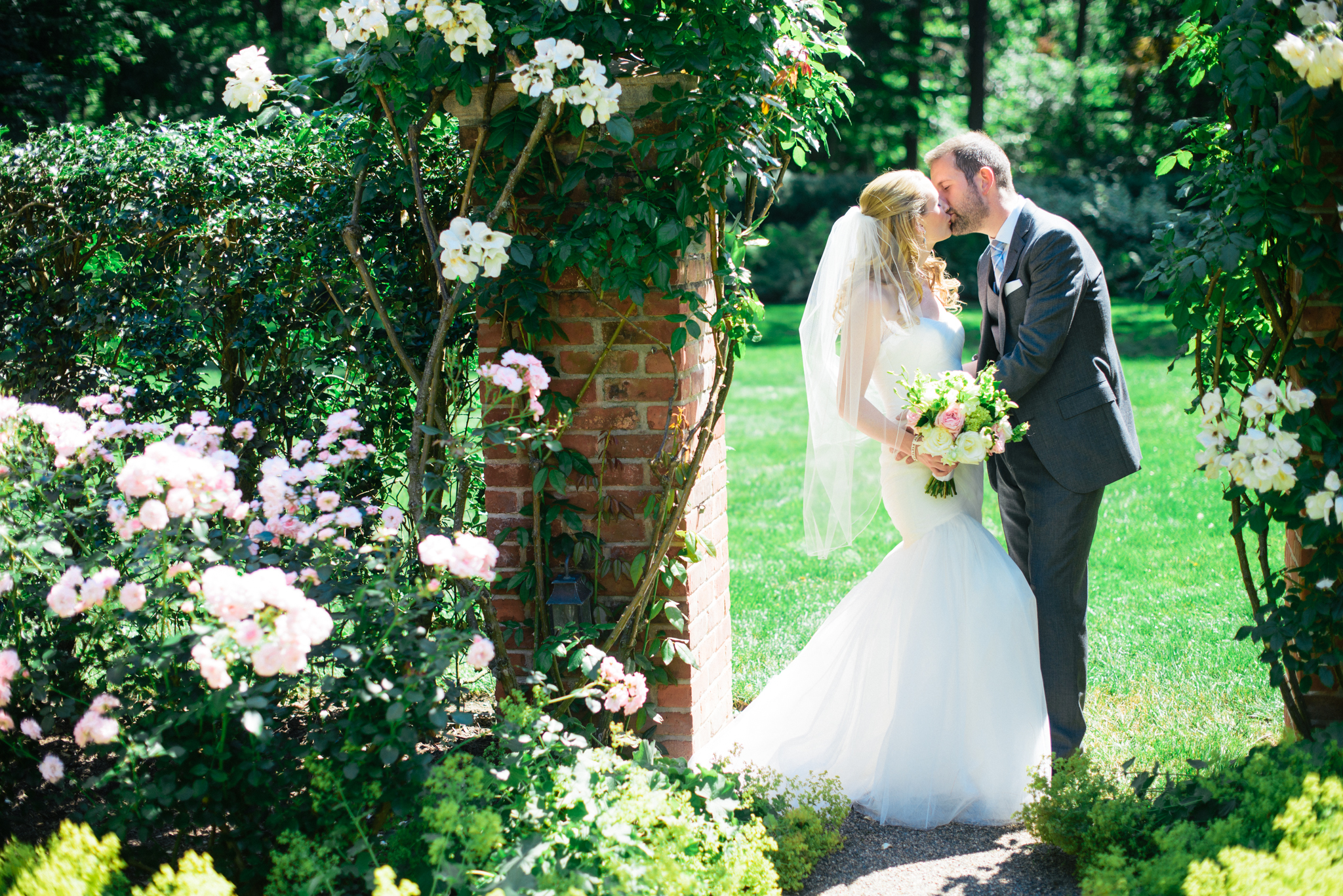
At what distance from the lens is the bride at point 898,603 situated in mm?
3164

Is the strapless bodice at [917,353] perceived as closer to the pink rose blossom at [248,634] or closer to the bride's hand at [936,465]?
the bride's hand at [936,465]

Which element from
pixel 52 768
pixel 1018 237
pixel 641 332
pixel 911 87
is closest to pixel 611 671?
pixel 641 332

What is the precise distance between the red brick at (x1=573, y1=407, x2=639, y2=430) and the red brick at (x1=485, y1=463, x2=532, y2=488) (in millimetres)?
216

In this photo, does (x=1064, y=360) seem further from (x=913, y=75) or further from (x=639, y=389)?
(x=913, y=75)

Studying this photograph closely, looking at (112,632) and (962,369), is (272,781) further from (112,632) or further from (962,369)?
(962,369)

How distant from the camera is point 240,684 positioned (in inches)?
83.6

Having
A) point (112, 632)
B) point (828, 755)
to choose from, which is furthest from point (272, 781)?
point (828, 755)

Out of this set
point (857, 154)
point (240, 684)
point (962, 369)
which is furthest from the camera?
point (857, 154)

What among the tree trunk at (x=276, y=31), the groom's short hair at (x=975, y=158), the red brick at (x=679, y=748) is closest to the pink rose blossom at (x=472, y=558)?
the red brick at (x=679, y=748)

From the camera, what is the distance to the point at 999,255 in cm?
344

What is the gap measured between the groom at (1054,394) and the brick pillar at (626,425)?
1006 millimetres

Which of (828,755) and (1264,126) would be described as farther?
(828,755)

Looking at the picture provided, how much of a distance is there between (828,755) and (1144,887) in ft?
4.13

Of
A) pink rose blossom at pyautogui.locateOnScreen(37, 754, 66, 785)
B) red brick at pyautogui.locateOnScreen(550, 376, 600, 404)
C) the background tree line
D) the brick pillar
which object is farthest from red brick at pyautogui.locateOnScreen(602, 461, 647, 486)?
the background tree line
